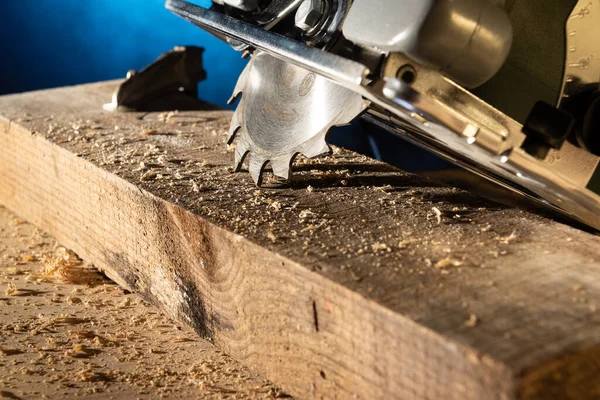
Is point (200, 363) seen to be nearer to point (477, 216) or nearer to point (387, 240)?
point (387, 240)

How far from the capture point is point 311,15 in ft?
4.20

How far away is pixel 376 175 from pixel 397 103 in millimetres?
516

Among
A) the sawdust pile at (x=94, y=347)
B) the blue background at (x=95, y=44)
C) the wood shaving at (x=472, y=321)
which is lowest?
the blue background at (x=95, y=44)

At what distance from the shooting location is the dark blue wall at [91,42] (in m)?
3.38

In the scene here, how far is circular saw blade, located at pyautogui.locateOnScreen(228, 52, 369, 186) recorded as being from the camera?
1314mm

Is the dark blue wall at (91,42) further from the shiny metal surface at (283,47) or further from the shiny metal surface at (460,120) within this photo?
the shiny metal surface at (460,120)

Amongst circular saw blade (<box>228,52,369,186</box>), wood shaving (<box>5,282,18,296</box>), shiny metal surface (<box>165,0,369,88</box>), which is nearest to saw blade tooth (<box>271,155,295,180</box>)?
circular saw blade (<box>228,52,369,186</box>)

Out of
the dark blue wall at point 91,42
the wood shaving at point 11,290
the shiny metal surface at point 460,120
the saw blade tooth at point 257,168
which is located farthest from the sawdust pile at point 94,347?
the dark blue wall at point 91,42

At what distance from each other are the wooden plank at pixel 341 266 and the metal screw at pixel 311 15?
30cm

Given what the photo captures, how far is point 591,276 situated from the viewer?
3.43 ft

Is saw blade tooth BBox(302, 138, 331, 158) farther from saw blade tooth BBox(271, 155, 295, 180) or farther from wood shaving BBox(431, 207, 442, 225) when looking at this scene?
wood shaving BBox(431, 207, 442, 225)

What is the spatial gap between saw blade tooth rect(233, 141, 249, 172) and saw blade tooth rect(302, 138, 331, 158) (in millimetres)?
198

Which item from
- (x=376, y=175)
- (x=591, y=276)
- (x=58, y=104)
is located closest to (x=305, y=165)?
(x=376, y=175)

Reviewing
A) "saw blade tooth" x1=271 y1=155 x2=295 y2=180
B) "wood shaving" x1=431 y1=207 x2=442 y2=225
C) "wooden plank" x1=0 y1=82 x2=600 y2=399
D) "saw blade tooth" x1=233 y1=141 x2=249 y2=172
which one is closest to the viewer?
"wooden plank" x1=0 y1=82 x2=600 y2=399
